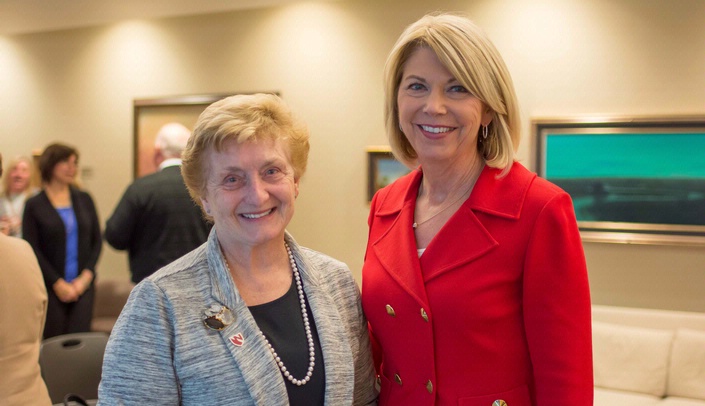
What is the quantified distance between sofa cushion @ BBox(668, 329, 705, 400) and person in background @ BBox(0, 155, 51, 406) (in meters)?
3.60

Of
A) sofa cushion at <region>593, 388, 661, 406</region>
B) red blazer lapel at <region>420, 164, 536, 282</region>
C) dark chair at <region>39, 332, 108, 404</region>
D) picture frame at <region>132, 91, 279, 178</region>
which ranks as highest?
picture frame at <region>132, 91, 279, 178</region>

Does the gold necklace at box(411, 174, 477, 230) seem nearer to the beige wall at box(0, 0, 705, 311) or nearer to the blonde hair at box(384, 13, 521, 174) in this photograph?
the blonde hair at box(384, 13, 521, 174)

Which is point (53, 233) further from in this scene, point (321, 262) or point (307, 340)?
point (307, 340)

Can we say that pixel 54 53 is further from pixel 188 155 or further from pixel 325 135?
pixel 188 155

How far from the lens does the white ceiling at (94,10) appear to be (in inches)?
221

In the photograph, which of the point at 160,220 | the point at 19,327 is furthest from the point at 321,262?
the point at 160,220

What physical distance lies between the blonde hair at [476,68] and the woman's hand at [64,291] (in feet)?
12.1

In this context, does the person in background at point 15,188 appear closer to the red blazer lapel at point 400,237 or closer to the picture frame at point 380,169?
the picture frame at point 380,169

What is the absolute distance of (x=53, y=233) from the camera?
477cm

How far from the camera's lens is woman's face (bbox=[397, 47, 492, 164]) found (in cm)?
165

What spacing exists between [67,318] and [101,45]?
291cm

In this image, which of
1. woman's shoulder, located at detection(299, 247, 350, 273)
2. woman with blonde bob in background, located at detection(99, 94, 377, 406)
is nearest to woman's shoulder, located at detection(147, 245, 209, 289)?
woman with blonde bob in background, located at detection(99, 94, 377, 406)

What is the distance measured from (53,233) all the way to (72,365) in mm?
2066

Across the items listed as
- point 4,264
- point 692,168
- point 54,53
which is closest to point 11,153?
point 54,53
